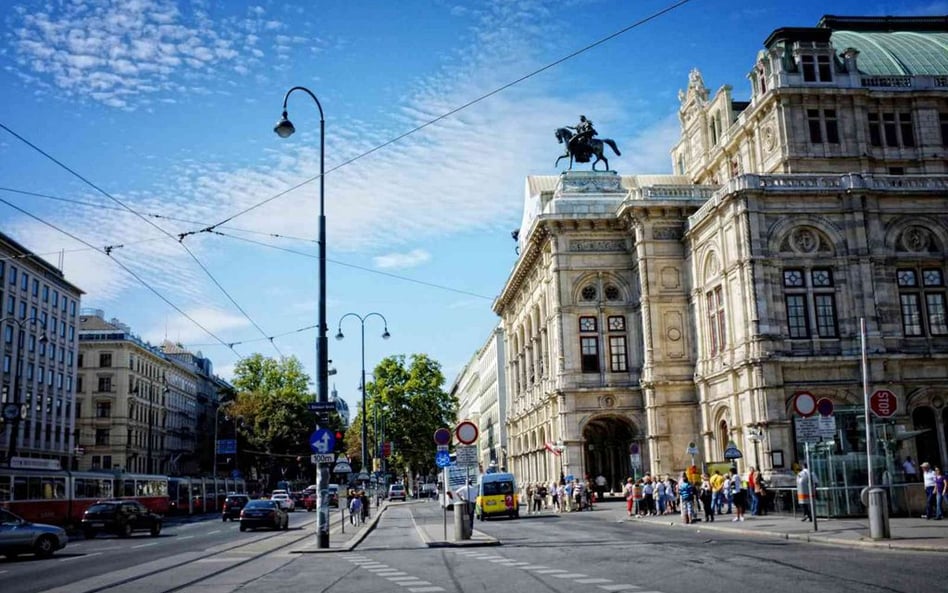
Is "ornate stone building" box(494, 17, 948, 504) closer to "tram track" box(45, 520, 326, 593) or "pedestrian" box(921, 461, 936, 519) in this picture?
"pedestrian" box(921, 461, 936, 519)

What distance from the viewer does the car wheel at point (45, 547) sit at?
24.3 m

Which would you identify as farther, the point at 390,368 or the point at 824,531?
the point at 390,368

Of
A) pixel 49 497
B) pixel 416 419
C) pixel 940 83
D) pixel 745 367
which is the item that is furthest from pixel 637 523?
pixel 416 419

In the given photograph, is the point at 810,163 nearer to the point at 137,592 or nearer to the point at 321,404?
the point at 321,404

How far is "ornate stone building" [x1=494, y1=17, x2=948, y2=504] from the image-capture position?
135 feet

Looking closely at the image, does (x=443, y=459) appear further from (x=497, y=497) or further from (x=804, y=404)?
(x=497, y=497)

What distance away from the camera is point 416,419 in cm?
9850

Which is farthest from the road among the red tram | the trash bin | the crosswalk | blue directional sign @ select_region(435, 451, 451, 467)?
the red tram

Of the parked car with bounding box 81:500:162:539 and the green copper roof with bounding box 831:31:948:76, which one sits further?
the green copper roof with bounding box 831:31:948:76

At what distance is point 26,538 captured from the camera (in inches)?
947

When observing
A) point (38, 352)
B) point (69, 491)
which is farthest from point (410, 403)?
point (69, 491)

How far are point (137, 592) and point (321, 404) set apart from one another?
30.6 ft

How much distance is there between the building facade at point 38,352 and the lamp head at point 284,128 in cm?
4977

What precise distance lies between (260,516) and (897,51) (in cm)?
4518
